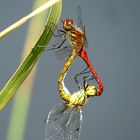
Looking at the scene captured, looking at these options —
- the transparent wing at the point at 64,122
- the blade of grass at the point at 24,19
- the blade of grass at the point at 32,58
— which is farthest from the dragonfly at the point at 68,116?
the blade of grass at the point at 24,19

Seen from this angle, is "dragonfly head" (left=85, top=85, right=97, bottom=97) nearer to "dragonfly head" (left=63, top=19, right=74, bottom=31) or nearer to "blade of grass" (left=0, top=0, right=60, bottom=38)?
"dragonfly head" (left=63, top=19, right=74, bottom=31)

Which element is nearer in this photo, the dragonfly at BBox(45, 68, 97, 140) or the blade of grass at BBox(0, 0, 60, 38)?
the blade of grass at BBox(0, 0, 60, 38)

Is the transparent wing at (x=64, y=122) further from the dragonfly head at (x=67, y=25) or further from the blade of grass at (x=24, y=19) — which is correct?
the blade of grass at (x=24, y=19)

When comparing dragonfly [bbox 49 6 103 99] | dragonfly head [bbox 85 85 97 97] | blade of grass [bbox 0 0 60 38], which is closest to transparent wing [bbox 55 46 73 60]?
dragonfly [bbox 49 6 103 99]

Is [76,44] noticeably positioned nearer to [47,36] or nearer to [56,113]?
[47,36]

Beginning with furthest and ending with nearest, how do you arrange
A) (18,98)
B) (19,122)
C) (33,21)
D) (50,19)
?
(19,122), (18,98), (33,21), (50,19)

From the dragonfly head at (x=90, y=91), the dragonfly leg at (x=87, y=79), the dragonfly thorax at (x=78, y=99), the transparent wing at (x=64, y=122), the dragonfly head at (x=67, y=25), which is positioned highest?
the dragonfly head at (x=67, y=25)

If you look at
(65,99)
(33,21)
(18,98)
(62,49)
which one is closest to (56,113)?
(65,99)
